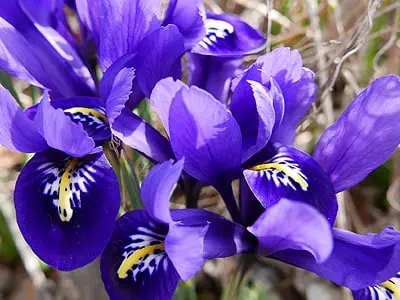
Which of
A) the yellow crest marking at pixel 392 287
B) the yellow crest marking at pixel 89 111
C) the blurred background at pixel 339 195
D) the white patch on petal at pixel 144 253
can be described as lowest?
the blurred background at pixel 339 195

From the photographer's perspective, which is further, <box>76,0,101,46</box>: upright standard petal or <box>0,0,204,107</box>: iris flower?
<box>76,0,101,46</box>: upright standard petal

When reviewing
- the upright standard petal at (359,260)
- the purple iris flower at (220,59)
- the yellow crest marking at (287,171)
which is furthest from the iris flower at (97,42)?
the upright standard petal at (359,260)

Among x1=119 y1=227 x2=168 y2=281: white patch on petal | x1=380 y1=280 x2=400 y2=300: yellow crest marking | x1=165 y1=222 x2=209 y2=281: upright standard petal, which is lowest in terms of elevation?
x1=380 y1=280 x2=400 y2=300: yellow crest marking

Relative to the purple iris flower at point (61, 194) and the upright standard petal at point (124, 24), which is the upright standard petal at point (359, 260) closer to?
the purple iris flower at point (61, 194)

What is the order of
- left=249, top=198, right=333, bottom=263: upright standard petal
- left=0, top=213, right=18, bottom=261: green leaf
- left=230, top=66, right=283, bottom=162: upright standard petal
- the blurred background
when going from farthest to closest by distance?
1. left=0, top=213, right=18, bottom=261: green leaf
2. the blurred background
3. left=230, top=66, right=283, bottom=162: upright standard petal
4. left=249, top=198, right=333, bottom=263: upright standard petal

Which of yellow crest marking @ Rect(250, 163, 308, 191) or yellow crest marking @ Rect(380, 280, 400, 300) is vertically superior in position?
yellow crest marking @ Rect(250, 163, 308, 191)

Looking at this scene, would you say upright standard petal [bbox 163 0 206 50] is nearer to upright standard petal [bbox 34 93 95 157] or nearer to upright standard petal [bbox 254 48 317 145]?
upright standard petal [bbox 254 48 317 145]

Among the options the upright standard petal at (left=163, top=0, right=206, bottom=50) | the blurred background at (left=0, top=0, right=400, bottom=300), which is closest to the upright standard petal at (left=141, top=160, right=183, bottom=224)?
the upright standard petal at (left=163, top=0, right=206, bottom=50)
